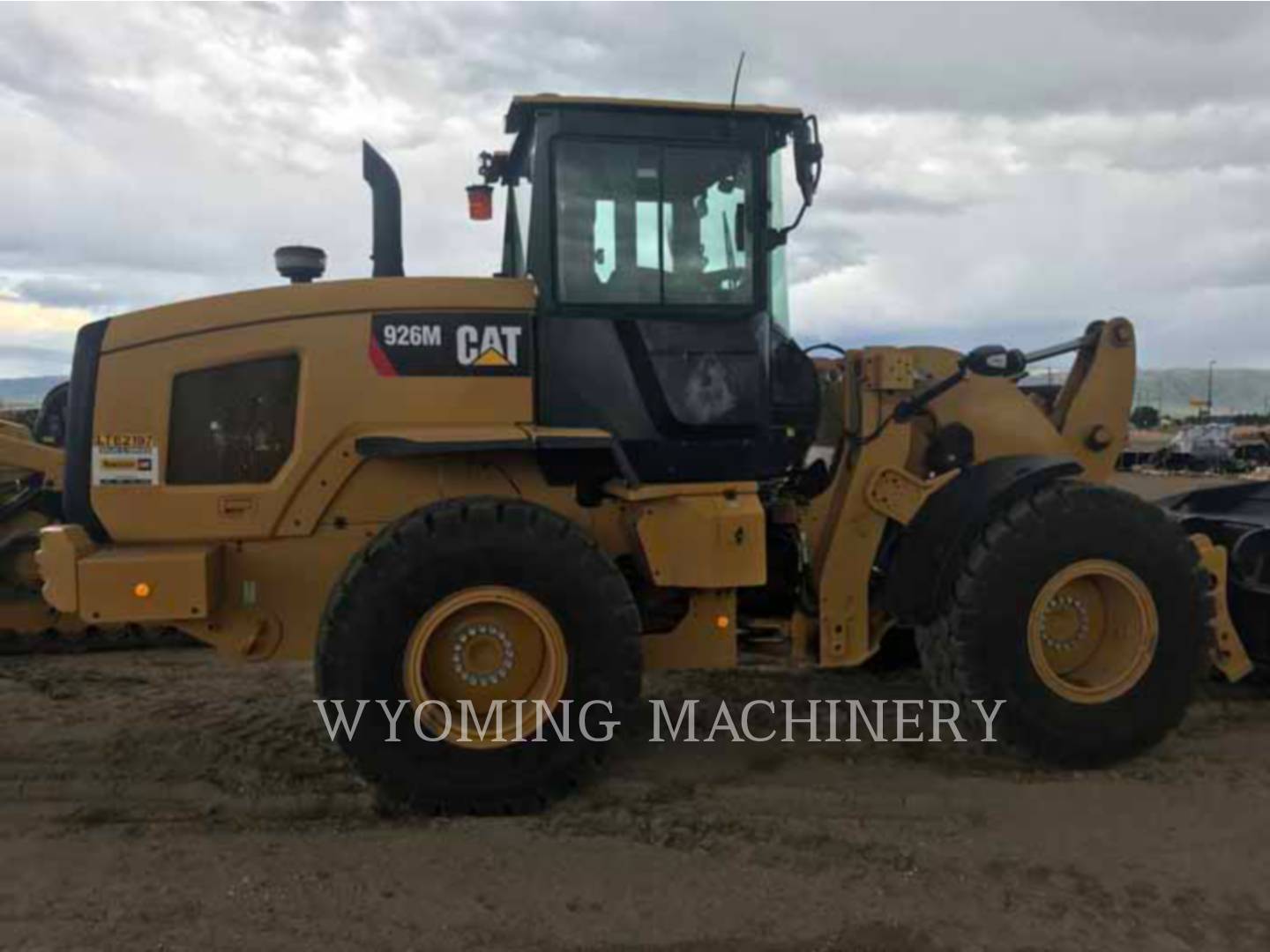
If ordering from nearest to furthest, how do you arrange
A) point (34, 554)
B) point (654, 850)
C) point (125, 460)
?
point (654, 850)
point (125, 460)
point (34, 554)

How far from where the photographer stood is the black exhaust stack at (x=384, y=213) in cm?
502

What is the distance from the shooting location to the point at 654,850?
3926 mm

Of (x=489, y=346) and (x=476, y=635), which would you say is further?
(x=489, y=346)

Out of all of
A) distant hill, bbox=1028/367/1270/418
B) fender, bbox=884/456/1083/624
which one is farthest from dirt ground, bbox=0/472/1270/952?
distant hill, bbox=1028/367/1270/418

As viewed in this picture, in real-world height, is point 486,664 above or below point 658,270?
below

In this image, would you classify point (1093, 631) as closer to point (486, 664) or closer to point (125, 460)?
point (486, 664)

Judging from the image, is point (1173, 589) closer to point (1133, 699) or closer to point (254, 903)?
point (1133, 699)

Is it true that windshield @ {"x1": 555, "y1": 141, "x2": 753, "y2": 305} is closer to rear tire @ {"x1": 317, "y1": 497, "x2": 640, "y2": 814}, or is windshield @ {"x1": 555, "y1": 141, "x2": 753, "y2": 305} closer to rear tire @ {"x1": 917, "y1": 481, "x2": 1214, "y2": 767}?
rear tire @ {"x1": 317, "y1": 497, "x2": 640, "y2": 814}

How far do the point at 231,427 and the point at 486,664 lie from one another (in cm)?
152

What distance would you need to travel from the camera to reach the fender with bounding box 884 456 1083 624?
477 centimetres

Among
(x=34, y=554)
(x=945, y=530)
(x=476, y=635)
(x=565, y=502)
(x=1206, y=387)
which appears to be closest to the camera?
(x=476, y=635)

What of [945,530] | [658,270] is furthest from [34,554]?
[945,530]

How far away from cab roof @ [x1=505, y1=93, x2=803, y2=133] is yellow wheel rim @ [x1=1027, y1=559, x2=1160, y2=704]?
2.49 m

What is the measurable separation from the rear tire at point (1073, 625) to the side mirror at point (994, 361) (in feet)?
2.19
